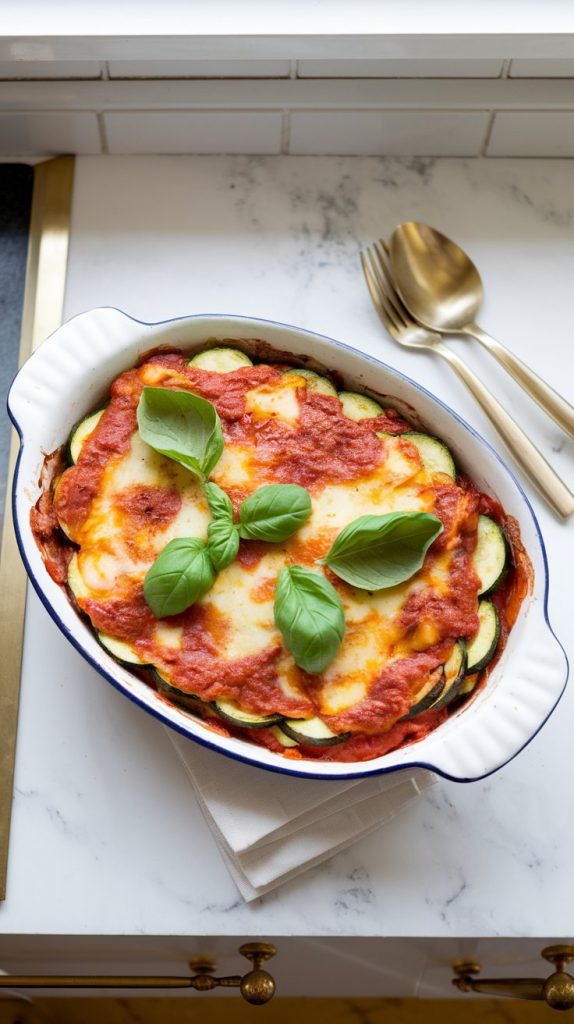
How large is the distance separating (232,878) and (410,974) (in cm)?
80

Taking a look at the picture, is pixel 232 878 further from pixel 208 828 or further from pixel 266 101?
pixel 266 101

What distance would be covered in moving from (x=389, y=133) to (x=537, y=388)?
27.1 inches

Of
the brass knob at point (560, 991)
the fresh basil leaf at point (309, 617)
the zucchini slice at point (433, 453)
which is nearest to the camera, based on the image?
the fresh basil leaf at point (309, 617)

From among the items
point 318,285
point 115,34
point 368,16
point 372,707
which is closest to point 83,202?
point 115,34

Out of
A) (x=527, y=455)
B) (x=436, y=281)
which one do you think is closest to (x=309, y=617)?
(x=527, y=455)

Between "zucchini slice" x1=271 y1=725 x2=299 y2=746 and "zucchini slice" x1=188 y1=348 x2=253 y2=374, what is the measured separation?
0.67 meters

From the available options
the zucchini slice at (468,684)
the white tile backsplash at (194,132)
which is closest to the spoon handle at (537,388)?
the zucchini slice at (468,684)

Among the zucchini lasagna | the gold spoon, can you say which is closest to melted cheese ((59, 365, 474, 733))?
the zucchini lasagna

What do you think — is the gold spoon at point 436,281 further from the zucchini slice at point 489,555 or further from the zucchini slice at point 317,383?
the zucchini slice at point 489,555

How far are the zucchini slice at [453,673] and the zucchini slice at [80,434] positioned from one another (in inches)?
29.8

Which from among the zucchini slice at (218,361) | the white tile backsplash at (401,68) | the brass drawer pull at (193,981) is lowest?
the brass drawer pull at (193,981)

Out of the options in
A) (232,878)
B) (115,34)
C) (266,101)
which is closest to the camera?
(232,878)

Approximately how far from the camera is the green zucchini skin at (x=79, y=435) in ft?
6.39

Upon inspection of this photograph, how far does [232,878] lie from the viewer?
6.30 ft
